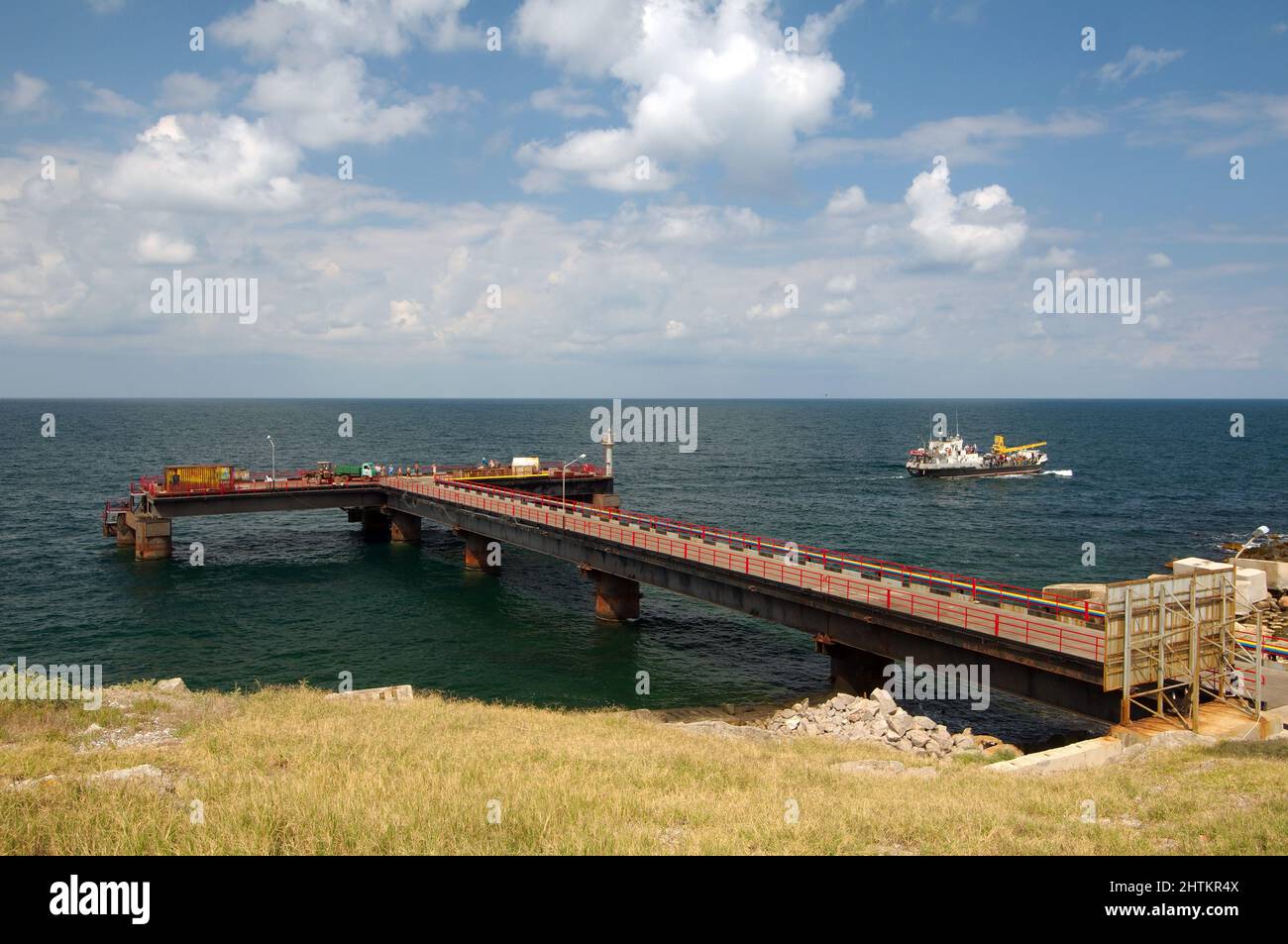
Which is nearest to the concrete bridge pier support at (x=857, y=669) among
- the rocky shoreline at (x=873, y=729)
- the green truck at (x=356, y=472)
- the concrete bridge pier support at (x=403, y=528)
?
the rocky shoreline at (x=873, y=729)

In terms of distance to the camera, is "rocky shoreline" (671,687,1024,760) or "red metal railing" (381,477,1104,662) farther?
"red metal railing" (381,477,1104,662)

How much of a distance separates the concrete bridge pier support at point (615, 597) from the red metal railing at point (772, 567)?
2.28 meters

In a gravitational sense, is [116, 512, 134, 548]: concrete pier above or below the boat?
below

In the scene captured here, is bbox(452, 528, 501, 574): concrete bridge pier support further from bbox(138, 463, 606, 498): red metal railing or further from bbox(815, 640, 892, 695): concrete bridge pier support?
bbox(815, 640, 892, 695): concrete bridge pier support

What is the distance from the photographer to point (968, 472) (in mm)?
101688

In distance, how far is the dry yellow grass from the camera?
10.9 m

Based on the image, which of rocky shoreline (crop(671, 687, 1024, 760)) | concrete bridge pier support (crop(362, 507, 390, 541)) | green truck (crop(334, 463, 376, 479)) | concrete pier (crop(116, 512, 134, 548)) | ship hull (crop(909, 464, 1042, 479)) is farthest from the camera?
ship hull (crop(909, 464, 1042, 479))

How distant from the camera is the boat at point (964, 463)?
101188 mm

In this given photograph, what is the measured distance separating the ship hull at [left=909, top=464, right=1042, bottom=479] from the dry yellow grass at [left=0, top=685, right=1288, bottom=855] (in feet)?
275

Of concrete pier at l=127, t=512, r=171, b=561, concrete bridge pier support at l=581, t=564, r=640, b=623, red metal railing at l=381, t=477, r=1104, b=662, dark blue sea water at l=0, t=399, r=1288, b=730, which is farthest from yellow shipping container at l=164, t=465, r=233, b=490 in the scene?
concrete bridge pier support at l=581, t=564, r=640, b=623

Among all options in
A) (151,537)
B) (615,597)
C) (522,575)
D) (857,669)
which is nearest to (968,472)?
(522,575)

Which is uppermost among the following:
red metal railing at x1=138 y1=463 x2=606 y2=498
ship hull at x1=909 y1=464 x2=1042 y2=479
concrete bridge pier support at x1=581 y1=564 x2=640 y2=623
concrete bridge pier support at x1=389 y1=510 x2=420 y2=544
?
red metal railing at x1=138 y1=463 x2=606 y2=498
